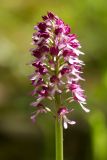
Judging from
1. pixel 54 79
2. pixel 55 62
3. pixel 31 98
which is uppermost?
pixel 31 98

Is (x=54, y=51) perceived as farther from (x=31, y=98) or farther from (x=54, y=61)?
(x=31, y=98)

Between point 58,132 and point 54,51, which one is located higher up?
point 54,51

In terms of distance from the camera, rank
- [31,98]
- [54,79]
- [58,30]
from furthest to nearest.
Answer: [31,98]
[58,30]
[54,79]

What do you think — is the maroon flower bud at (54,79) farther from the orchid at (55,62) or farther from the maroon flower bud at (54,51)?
the maroon flower bud at (54,51)

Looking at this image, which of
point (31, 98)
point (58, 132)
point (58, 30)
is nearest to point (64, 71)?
point (58, 30)

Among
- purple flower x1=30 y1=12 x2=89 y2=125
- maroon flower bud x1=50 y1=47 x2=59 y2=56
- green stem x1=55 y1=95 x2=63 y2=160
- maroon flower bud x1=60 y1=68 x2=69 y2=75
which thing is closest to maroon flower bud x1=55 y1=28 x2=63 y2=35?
purple flower x1=30 y1=12 x2=89 y2=125

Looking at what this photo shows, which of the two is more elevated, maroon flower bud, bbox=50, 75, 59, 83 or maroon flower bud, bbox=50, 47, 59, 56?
maroon flower bud, bbox=50, 47, 59, 56

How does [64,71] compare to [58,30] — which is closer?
[64,71]

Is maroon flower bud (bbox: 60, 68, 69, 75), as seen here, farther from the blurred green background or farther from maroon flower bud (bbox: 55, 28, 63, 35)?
the blurred green background
